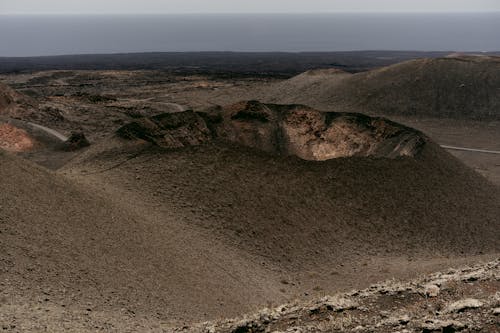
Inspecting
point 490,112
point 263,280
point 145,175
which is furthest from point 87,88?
point 263,280

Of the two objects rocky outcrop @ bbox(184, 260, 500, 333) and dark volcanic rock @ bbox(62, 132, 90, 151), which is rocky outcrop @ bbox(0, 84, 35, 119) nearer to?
dark volcanic rock @ bbox(62, 132, 90, 151)

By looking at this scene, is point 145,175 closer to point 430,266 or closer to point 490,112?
point 430,266

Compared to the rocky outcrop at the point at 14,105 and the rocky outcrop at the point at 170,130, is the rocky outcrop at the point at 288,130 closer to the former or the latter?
the rocky outcrop at the point at 170,130

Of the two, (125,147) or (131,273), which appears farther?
(125,147)

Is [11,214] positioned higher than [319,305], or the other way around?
[11,214]

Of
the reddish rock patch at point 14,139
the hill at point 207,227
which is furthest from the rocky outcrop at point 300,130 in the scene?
the reddish rock patch at point 14,139

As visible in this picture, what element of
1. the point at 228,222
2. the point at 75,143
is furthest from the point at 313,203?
the point at 75,143
